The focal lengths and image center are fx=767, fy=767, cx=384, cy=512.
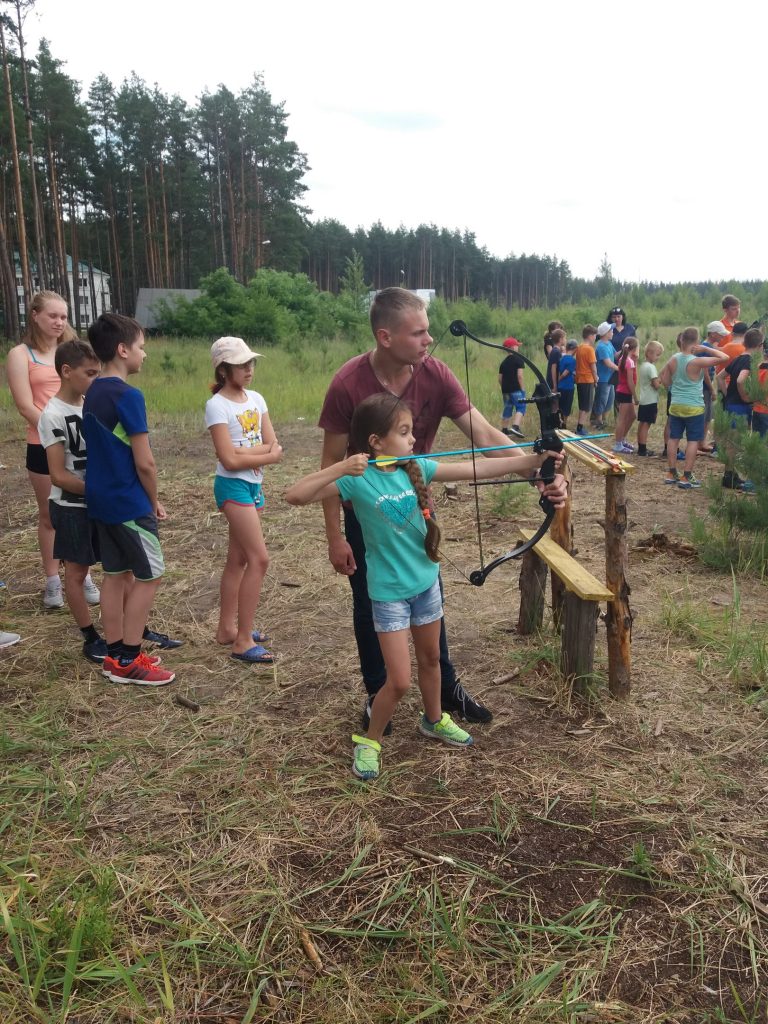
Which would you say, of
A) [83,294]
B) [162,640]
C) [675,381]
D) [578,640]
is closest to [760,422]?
[675,381]

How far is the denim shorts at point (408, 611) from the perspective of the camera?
3010mm

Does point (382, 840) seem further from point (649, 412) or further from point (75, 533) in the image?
point (649, 412)

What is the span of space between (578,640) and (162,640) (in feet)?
8.02

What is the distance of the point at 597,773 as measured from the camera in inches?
125

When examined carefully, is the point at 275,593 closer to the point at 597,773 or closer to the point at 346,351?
the point at 597,773

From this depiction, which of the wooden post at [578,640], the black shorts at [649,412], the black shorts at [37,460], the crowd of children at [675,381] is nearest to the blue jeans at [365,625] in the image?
the wooden post at [578,640]

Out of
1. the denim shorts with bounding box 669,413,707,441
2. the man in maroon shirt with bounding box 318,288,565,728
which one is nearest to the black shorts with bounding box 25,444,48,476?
the man in maroon shirt with bounding box 318,288,565,728

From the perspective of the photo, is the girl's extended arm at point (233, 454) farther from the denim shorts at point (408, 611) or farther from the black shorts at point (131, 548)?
the denim shorts at point (408, 611)

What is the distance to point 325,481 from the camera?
287cm

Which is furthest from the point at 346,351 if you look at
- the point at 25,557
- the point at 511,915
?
the point at 511,915

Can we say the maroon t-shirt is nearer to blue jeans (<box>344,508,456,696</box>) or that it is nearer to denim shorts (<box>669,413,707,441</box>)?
Answer: blue jeans (<box>344,508,456,696</box>)

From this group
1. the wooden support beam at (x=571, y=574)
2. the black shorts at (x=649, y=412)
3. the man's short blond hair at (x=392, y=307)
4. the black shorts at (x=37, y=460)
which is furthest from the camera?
the black shorts at (x=649, y=412)

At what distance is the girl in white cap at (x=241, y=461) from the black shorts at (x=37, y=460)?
1.42 metres

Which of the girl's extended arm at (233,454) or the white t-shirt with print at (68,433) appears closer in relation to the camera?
the girl's extended arm at (233,454)
